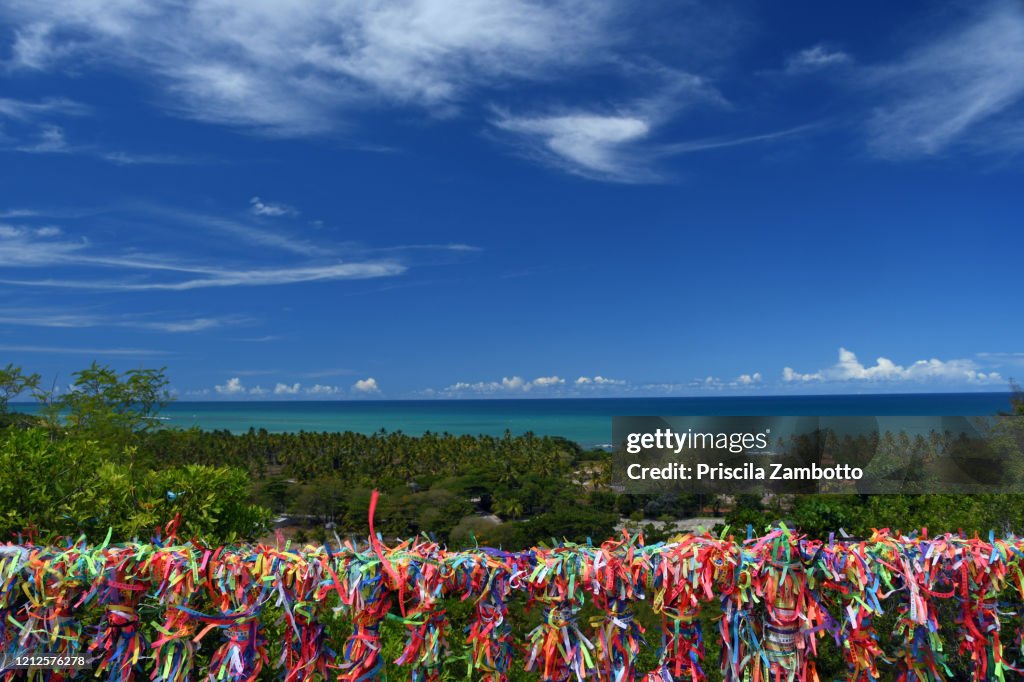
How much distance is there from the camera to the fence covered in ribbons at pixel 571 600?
263 centimetres

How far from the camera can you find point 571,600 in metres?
2.62

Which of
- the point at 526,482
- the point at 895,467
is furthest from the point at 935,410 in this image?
the point at 895,467

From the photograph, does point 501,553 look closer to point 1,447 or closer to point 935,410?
point 1,447

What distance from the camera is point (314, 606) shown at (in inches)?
106

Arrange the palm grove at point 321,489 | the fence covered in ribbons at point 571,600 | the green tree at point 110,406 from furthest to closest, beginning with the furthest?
the green tree at point 110,406 → the palm grove at point 321,489 → the fence covered in ribbons at point 571,600

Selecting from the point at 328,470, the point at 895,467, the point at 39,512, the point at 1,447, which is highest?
the point at 1,447

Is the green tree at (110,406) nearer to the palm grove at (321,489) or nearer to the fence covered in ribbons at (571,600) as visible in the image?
the palm grove at (321,489)

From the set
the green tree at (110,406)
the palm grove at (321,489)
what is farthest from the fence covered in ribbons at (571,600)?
the green tree at (110,406)

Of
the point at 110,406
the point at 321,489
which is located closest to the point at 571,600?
the point at 110,406

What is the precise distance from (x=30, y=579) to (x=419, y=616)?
164 centimetres

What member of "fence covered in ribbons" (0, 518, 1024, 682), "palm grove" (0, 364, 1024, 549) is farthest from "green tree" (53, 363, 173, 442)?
"fence covered in ribbons" (0, 518, 1024, 682)

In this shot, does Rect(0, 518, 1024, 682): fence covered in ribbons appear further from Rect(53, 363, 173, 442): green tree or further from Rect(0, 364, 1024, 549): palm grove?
Rect(53, 363, 173, 442): green tree

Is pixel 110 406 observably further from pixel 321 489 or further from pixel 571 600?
pixel 321 489

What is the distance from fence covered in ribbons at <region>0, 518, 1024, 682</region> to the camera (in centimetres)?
263
